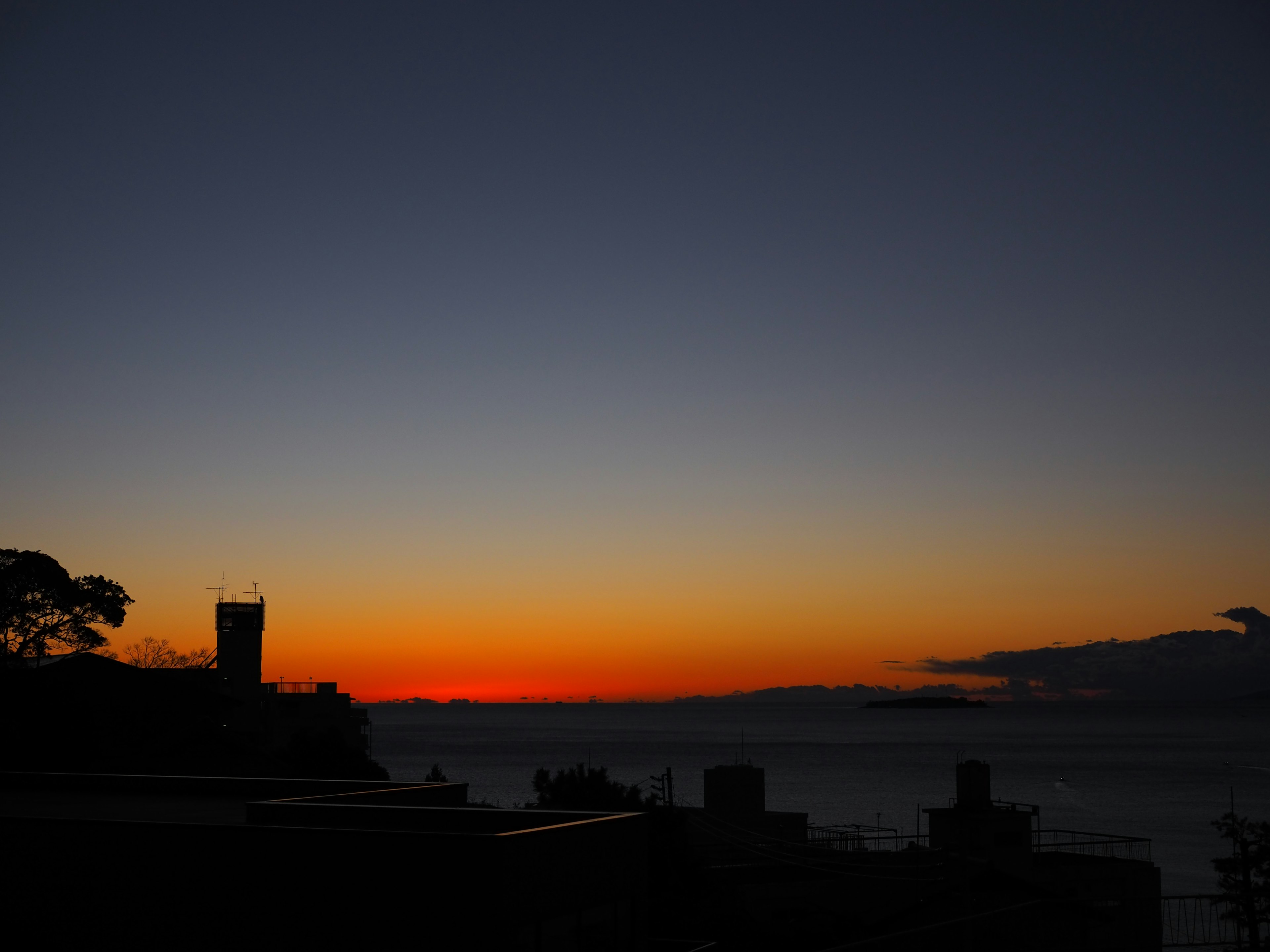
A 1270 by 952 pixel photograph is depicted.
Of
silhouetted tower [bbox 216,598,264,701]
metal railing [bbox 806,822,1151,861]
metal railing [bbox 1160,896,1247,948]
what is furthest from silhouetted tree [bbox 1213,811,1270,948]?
silhouetted tower [bbox 216,598,264,701]

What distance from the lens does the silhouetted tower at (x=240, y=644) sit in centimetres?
8475

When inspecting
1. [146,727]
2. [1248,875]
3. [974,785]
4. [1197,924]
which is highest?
[146,727]

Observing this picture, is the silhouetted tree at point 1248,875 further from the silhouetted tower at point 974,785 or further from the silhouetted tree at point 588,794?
the silhouetted tree at point 588,794

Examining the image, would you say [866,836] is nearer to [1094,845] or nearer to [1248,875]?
[1094,845]

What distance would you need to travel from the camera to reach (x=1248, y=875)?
4091cm

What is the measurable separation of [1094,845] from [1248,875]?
10258 millimetres

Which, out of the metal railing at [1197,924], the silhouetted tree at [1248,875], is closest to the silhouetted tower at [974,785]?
the silhouetted tree at [1248,875]

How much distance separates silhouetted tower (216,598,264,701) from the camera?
8475 centimetres

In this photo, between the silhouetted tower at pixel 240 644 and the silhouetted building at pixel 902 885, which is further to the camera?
the silhouetted tower at pixel 240 644

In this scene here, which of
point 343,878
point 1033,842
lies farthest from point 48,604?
point 1033,842

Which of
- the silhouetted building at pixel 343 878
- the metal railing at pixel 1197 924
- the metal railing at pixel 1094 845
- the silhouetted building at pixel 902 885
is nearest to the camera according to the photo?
the silhouetted building at pixel 343 878

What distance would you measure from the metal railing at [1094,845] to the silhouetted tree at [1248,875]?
3.37 metres

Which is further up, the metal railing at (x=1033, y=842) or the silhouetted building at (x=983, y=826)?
the silhouetted building at (x=983, y=826)

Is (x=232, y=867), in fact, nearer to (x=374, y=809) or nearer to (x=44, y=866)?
(x=374, y=809)
